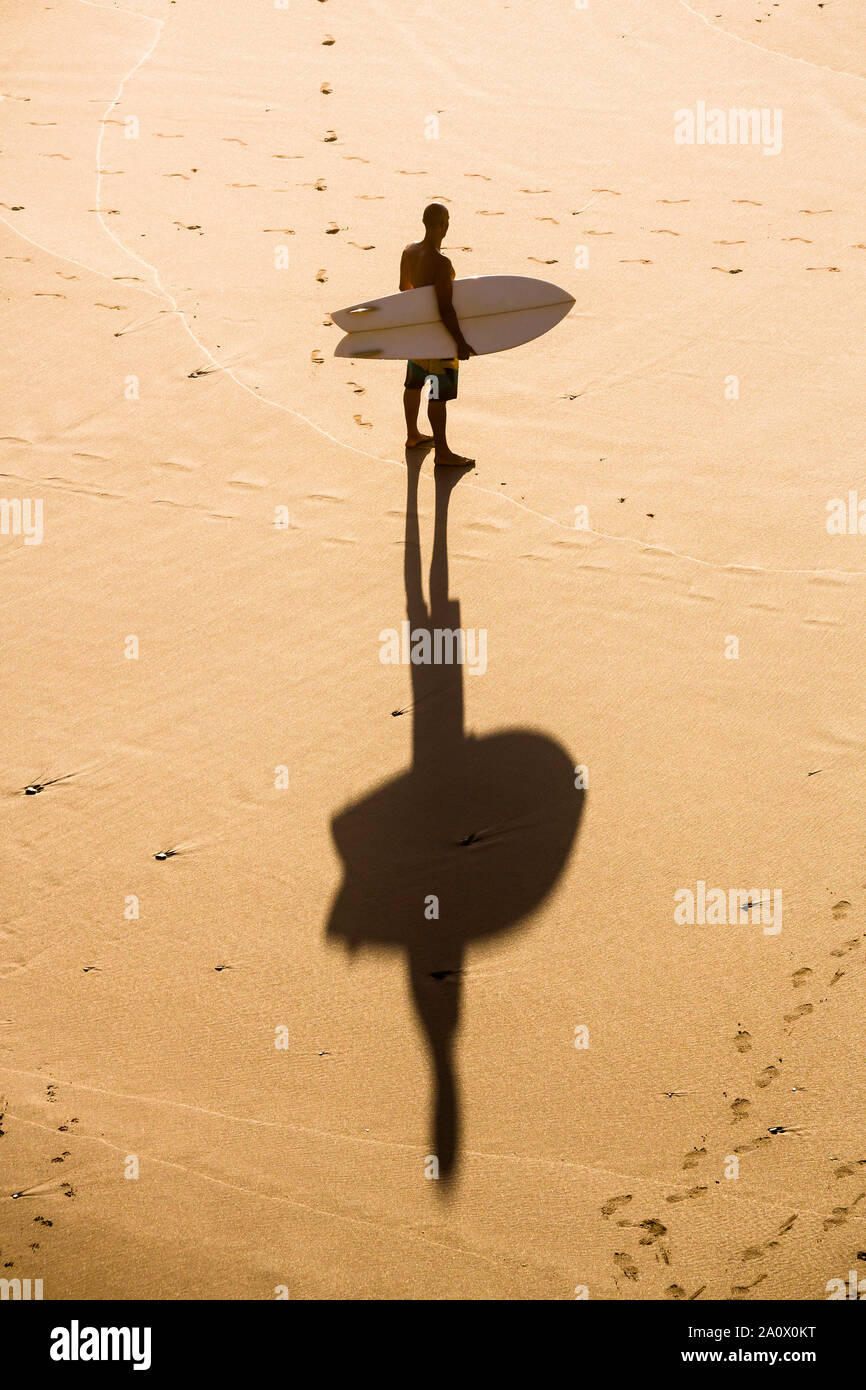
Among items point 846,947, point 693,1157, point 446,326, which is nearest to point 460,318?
point 446,326

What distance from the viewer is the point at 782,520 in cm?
549

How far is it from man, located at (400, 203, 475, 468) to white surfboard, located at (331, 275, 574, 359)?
5 cm

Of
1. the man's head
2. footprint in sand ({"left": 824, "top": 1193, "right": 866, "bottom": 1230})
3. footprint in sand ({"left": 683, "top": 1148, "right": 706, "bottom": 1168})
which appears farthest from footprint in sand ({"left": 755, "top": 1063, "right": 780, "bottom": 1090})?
the man's head

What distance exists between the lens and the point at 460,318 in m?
5.71

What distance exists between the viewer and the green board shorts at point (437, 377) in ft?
18.1

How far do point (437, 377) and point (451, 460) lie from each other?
0.44 m

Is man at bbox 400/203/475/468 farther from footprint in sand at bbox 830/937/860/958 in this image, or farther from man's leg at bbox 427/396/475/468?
footprint in sand at bbox 830/937/860/958

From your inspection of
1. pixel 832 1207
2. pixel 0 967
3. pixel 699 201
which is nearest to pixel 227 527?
pixel 0 967

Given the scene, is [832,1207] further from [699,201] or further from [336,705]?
[699,201]

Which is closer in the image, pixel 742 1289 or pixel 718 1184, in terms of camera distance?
pixel 742 1289

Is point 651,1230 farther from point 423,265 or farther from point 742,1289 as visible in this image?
point 423,265

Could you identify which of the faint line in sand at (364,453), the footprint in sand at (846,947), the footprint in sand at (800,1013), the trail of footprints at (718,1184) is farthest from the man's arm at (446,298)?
the trail of footprints at (718,1184)

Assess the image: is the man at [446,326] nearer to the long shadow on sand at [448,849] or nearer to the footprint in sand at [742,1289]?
the long shadow on sand at [448,849]

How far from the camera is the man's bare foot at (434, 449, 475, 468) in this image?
5727mm
